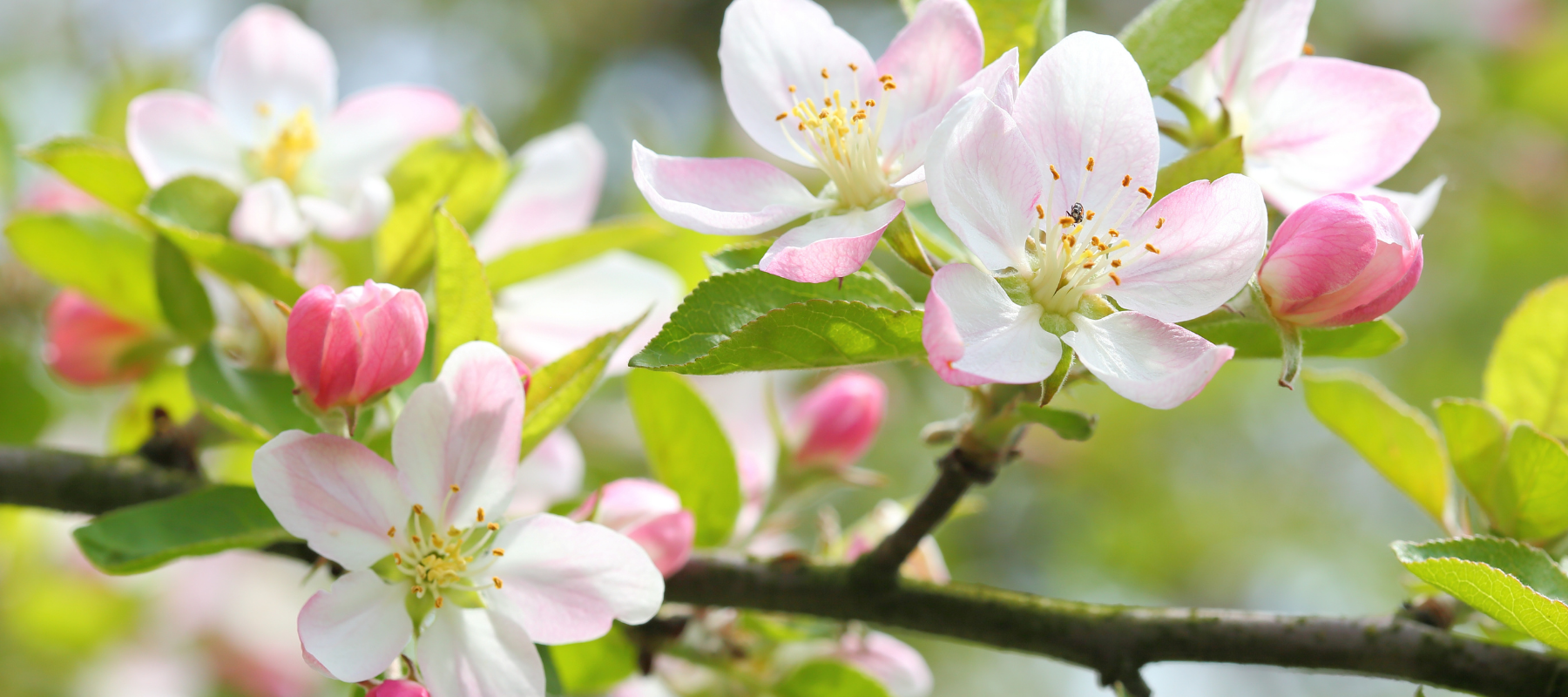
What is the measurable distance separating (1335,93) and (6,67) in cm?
270

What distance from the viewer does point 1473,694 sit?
93 centimetres

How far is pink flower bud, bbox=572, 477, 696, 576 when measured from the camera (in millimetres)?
962

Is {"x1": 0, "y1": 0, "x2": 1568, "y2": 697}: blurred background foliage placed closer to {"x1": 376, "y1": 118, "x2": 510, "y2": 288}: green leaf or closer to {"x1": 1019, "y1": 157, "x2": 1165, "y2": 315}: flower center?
{"x1": 376, "y1": 118, "x2": 510, "y2": 288}: green leaf

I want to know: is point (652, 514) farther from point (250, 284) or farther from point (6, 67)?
point (6, 67)

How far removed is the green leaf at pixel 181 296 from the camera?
112 centimetres

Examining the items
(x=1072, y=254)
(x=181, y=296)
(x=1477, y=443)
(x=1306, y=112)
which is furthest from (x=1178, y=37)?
(x=181, y=296)

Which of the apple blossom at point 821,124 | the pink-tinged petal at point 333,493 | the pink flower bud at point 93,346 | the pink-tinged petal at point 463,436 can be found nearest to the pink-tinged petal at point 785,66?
the apple blossom at point 821,124

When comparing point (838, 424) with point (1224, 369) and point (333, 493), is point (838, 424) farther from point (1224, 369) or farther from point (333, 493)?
point (1224, 369)

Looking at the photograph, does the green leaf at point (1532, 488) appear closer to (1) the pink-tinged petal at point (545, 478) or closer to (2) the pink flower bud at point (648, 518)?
→ (2) the pink flower bud at point (648, 518)

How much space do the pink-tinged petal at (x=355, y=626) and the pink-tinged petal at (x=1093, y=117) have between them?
557mm

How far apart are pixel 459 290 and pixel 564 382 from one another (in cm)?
11

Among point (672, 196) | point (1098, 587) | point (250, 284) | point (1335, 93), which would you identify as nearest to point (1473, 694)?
point (1335, 93)

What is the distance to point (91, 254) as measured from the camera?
1226mm

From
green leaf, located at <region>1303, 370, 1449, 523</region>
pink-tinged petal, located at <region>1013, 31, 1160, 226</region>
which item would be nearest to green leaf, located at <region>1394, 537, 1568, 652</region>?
green leaf, located at <region>1303, 370, 1449, 523</region>
